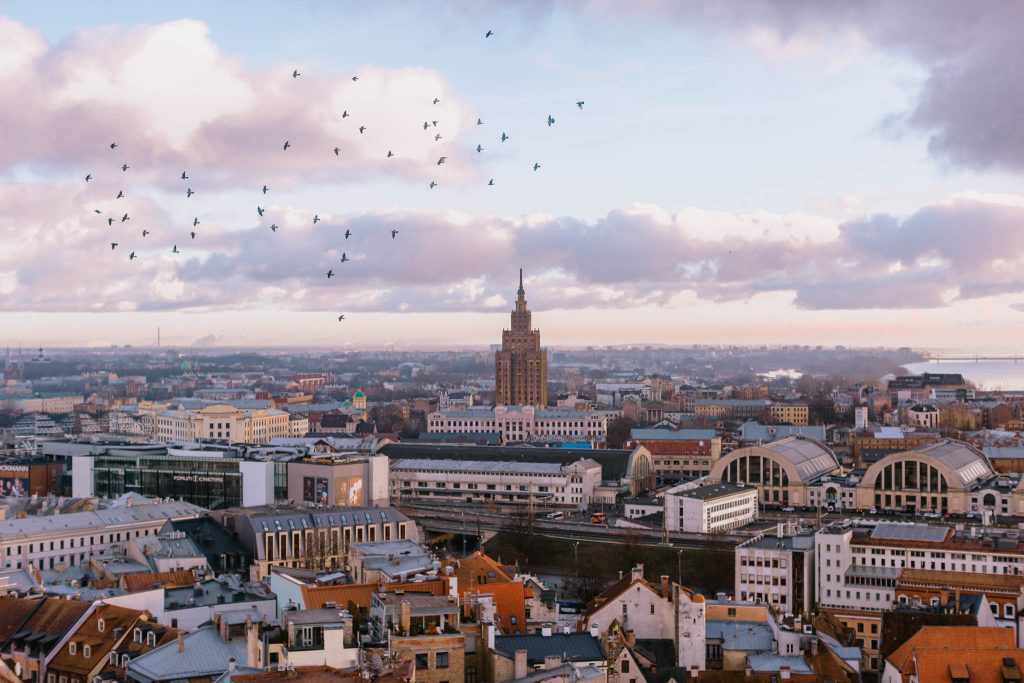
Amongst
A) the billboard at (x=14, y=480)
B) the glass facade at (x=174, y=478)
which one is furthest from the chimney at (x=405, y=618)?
the billboard at (x=14, y=480)

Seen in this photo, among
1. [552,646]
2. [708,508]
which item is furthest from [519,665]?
[708,508]

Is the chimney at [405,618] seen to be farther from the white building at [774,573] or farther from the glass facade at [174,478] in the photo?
the glass facade at [174,478]

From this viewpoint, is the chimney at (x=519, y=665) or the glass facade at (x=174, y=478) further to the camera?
the glass facade at (x=174, y=478)

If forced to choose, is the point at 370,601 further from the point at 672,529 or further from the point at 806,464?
the point at 806,464

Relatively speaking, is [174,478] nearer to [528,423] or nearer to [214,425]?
[214,425]

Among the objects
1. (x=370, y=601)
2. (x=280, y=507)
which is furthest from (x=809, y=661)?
(x=280, y=507)

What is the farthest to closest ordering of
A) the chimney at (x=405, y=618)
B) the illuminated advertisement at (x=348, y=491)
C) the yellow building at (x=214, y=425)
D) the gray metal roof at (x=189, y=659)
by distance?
the yellow building at (x=214, y=425)
the illuminated advertisement at (x=348, y=491)
the gray metal roof at (x=189, y=659)
the chimney at (x=405, y=618)
